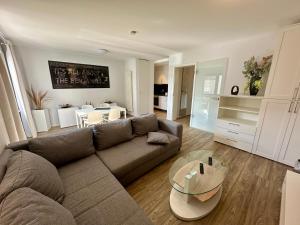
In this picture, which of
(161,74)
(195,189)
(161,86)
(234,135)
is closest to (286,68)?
(234,135)

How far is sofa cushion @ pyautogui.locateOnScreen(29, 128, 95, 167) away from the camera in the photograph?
1.47m

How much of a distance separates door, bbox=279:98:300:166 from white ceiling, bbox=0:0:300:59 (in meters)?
1.54

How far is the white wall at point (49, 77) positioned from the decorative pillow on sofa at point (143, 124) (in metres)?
3.25

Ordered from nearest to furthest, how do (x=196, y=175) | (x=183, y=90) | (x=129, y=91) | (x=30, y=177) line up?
(x=30, y=177), (x=196, y=175), (x=183, y=90), (x=129, y=91)

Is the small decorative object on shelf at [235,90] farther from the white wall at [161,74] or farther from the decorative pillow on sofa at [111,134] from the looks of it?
the white wall at [161,74]

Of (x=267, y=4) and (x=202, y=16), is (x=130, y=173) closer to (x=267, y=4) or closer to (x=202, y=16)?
(x=202, y=16)

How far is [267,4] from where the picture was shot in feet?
5.27

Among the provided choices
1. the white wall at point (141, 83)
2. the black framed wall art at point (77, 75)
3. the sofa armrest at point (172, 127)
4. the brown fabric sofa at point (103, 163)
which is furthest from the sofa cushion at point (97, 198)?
the white wall at point (141, 83)

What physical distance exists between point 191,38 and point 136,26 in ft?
4.31

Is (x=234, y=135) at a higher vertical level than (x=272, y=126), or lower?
lower

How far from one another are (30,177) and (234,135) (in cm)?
337

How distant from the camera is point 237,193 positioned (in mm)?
1672

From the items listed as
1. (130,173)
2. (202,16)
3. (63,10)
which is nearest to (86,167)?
(130,173)

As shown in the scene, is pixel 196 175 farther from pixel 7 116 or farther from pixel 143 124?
pixel 7 116
